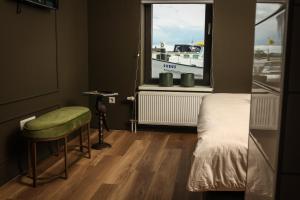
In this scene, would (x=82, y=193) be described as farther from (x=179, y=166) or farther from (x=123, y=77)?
(x=123, y=77)

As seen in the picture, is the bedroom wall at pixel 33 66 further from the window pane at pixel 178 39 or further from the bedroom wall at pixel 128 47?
the window pane at pixel 178 39

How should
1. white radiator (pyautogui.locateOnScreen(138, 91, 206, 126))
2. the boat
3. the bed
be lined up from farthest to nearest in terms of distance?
the boat < white radiator (pyautogui.locateOnScreen(138, 91, 206, 126)) < the bed

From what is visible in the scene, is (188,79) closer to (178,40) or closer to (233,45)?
(178,40)

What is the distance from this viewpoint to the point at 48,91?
3.42 metres

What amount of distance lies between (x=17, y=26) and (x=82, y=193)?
1.59 m

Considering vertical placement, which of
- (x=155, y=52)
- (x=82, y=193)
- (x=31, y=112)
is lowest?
(x=82, y=193)

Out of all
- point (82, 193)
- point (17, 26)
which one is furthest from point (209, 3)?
point (82, 193)

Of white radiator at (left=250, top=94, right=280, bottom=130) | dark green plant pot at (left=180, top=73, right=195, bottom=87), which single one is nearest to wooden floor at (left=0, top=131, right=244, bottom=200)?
dark green plant pot at (left=180, top=73, right=195, bottom=87)

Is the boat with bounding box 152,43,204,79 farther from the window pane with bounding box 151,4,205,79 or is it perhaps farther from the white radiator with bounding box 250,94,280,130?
the white radiator with bounding box 250,94,280,130

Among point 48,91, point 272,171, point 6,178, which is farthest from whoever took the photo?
point 48,91

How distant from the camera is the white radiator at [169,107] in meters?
4.24

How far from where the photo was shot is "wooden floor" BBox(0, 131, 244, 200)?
2514mm

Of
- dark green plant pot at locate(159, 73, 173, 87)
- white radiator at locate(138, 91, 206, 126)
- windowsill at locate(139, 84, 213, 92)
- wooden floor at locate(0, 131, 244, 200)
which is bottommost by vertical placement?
wooden floor at locate(0, 131, 244, 200)

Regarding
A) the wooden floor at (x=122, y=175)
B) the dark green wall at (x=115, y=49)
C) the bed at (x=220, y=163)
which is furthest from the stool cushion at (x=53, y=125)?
the dark green wall at (x=115, y=49)
